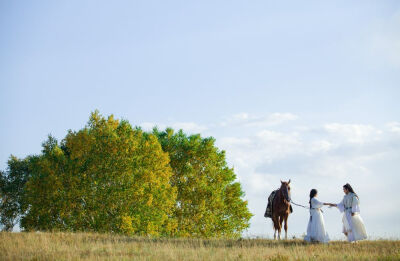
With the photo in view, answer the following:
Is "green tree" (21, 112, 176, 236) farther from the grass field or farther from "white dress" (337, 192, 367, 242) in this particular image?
"white dress" (337, 192, 367, 242)

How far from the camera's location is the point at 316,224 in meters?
21.0

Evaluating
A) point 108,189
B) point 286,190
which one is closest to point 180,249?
point 286,190

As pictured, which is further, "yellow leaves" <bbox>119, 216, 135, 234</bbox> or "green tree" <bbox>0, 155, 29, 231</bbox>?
"green tree" <bbox>0, 155, 29, 231</bbox>

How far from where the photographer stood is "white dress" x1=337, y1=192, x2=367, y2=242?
2044 cm

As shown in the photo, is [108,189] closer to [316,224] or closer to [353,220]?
[316,224]

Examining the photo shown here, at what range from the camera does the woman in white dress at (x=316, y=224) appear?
823 inches

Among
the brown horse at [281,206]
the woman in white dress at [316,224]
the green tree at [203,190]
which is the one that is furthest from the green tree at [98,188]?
the woman in white dress at [316,224]

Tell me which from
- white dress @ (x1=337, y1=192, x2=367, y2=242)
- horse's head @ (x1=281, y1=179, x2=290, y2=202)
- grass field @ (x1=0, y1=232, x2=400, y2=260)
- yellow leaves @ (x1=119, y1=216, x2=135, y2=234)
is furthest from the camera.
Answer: yellow leaves @ (x1=119, y1=216, x2=135, y2=234)

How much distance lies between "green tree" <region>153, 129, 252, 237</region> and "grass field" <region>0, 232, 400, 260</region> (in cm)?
1863

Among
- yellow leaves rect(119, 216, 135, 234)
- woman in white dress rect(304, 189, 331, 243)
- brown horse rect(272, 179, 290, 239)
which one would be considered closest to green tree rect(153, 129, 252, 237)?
yellow leaves rect(119, 216, 135, 234)

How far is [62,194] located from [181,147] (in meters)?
14.0

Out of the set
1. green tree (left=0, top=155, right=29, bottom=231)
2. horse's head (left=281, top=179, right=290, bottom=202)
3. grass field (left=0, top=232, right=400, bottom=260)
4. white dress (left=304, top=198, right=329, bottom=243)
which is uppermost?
green tree (left=0, top=155, right=29, bottom=231)

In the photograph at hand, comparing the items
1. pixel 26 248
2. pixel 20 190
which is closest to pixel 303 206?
pixel 26 248

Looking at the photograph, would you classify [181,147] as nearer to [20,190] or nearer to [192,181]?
[192,181]
